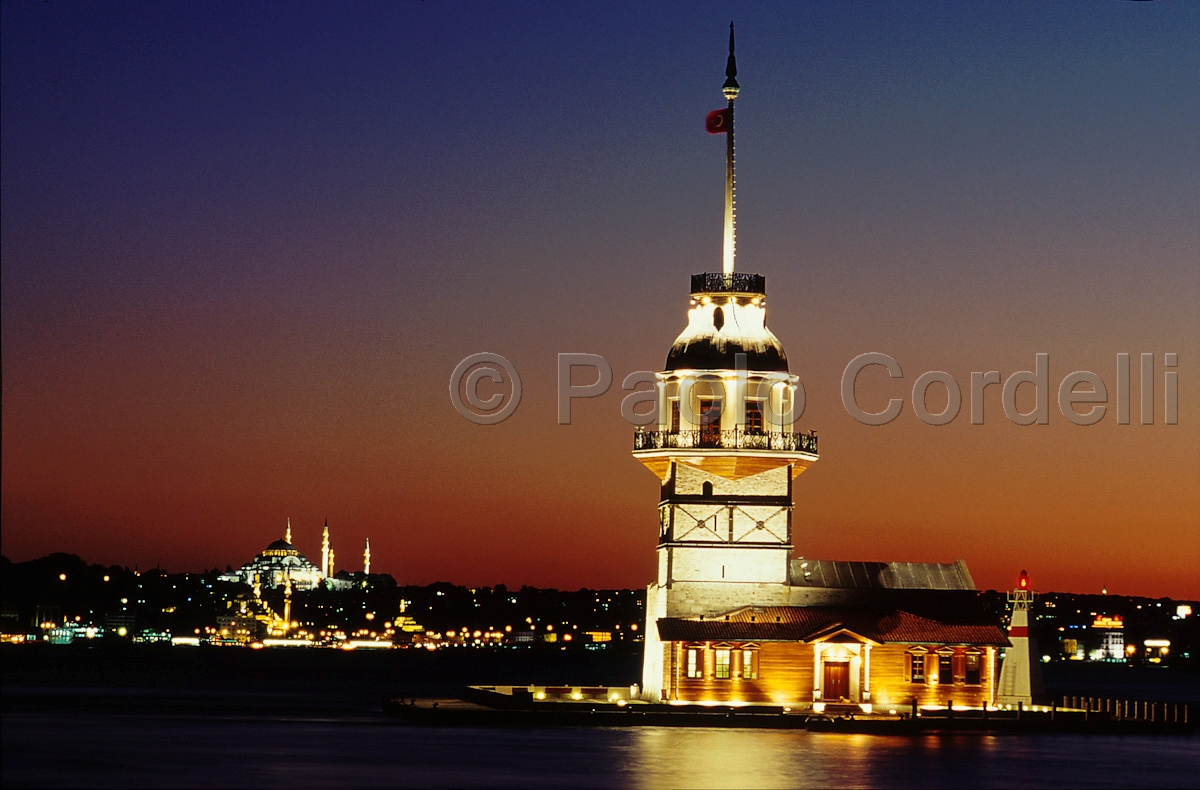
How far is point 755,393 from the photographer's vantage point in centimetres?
7356

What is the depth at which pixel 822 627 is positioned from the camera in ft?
237

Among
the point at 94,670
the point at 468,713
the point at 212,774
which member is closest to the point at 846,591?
the point at 468,713

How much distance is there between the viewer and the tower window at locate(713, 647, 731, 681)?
237 feet

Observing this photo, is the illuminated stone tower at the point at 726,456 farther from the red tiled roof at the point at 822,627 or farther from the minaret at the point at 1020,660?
the minaret at the point at 1020,660

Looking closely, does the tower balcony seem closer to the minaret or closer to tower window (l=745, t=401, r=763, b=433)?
tower window (l=745, t=401, r=763, b=433)

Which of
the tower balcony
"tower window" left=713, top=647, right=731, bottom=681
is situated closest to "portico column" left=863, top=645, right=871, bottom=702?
"tower window" left=713, top=647, right=731, bottom=681

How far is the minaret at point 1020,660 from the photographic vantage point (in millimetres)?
74625

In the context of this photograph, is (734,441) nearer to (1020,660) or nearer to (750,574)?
(750,574)

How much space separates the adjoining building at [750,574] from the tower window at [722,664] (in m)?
0.05

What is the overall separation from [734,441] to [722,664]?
8021 millimetres

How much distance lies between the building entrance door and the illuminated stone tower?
9.79 ft

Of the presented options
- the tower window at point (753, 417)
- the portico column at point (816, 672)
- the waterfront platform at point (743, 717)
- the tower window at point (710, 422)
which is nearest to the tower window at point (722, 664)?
the waterfront platform at point (743, 717)

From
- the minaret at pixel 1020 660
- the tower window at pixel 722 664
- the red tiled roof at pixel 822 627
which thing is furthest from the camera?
the minaret at pixel 1020 660

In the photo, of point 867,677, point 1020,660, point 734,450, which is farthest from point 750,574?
point 1020,660
